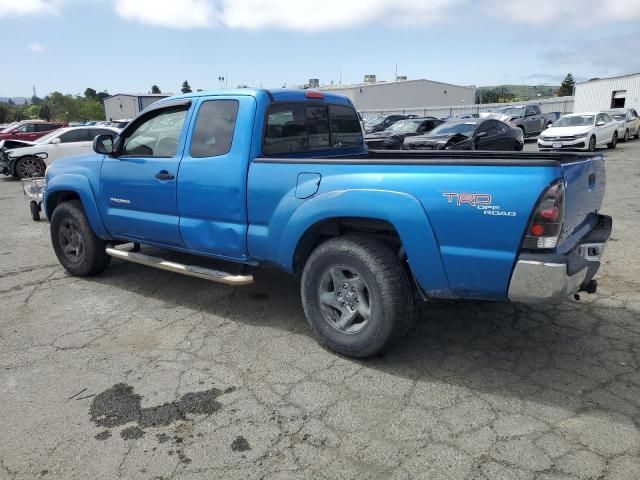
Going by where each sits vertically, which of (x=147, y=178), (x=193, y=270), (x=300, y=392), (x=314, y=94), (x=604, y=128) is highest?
(x=314, y=94)

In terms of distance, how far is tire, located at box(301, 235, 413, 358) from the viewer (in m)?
3.30

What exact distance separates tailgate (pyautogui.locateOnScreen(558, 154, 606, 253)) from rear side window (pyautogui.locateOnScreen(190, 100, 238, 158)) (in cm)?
246

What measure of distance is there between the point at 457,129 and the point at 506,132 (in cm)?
207

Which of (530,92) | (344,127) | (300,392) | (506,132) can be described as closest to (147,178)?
(344,127)

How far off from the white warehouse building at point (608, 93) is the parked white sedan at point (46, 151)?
106ft

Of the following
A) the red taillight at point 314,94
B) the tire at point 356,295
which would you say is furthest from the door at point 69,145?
the tire at point 356,295

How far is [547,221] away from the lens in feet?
8.98

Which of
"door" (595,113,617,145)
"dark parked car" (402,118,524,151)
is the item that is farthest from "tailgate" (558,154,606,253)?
"door" (595,113,617,145)

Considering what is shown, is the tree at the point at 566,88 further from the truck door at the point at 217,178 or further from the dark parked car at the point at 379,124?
the truck door at the point at 217,178

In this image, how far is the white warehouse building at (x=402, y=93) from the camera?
64625 millimetres

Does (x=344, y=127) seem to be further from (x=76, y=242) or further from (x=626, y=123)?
(x=626, y=123)

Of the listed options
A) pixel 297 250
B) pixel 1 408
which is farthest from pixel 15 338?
pixel 297 250

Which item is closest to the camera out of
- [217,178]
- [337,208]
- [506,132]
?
[337,208]

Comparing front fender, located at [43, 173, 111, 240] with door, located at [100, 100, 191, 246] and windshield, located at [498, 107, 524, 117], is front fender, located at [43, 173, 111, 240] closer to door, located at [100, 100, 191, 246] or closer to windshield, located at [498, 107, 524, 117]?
door, located at [100, 100, 191, 246]
